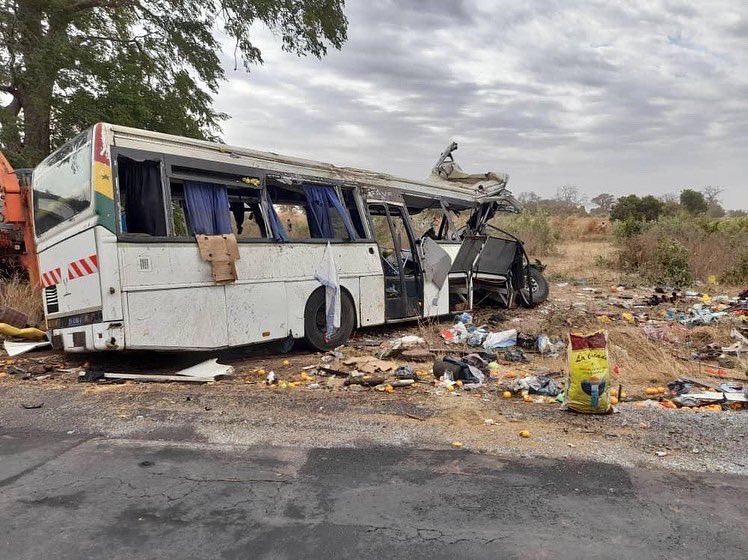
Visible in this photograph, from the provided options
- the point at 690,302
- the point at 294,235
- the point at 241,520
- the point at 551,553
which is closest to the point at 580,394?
the point at 551,553

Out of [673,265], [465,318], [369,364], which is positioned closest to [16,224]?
[369,364]

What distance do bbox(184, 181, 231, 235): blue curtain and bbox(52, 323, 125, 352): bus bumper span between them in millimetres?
1389

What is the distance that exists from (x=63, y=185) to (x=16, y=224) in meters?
2.62

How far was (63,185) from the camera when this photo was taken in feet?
19.8

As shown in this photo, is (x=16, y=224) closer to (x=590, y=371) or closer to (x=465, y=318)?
(x=465, y=318)

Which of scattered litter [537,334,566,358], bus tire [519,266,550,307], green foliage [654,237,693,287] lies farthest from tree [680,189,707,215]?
scattered litter [537,334,566,358]

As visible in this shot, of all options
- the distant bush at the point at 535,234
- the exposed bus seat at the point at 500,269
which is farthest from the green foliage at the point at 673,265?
the distant bush at the point at 535,234

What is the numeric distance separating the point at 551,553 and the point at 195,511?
72.4 inches

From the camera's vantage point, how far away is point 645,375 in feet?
20.0

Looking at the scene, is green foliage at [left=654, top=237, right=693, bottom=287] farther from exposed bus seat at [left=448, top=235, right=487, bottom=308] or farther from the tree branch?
the tree branch

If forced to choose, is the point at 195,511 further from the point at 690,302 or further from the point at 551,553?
the point at 690,302

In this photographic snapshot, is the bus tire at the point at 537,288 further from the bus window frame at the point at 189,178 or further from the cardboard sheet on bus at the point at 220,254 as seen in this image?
the cardboard sheet on bus at the point at 220,254

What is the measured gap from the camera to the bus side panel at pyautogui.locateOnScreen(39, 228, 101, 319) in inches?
216

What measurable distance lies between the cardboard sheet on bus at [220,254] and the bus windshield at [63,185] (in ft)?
3.99
